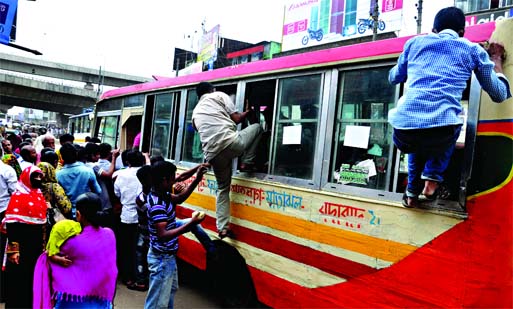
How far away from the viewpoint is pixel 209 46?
37.6 meters

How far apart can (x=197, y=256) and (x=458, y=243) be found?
2.96 meters

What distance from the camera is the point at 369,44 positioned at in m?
3.10

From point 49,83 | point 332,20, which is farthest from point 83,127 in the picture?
point 49,83

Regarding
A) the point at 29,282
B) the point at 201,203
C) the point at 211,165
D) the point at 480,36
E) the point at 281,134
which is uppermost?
the point at 480,36

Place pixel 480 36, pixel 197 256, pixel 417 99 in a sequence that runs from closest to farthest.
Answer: pixel 417 99, pixel 480 36, pixel 197 256

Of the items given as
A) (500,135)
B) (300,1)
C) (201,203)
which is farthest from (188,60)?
(500,135)

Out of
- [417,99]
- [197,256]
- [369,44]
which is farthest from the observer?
[197,256]

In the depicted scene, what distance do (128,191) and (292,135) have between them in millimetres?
2288

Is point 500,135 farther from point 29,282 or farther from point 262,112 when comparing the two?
point 29,282

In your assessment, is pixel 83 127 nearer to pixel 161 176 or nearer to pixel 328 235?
pixel 161 176

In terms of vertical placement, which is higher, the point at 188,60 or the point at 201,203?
the point at 188,60

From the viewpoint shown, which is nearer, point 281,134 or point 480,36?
point 480,36

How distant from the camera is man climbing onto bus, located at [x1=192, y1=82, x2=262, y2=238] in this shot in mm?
3922

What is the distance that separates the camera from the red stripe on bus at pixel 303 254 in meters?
3.03
